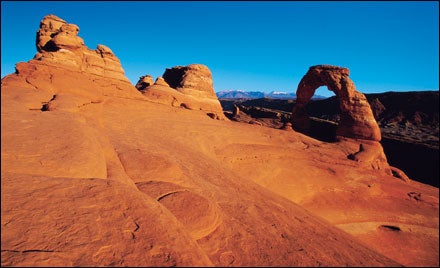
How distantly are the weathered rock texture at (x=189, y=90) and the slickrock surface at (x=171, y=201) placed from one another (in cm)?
774

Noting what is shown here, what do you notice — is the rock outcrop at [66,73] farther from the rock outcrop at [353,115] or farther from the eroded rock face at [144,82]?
the rock outcrop at [353,115]

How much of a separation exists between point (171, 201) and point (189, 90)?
2077 cm

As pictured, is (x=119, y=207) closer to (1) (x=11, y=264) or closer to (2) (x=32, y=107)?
(1) (x=11, y=264)

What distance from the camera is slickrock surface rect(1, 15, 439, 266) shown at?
3.03 meters

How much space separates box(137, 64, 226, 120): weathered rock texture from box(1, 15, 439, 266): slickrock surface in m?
7.74

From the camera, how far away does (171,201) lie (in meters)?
4.89

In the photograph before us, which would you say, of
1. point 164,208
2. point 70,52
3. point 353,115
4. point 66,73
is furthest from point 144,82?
point 164,208

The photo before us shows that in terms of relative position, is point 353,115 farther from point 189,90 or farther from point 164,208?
point 164,208

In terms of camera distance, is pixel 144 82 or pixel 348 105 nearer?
pixel 348 105

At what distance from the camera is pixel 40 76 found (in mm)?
13805

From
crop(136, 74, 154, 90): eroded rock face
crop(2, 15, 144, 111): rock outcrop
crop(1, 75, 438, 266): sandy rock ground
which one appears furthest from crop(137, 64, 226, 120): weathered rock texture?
crop(1, 75, 438, 266): sandy rock ground

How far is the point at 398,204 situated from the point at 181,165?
1116 cm

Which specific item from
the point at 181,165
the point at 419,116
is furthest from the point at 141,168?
the point at 419,116

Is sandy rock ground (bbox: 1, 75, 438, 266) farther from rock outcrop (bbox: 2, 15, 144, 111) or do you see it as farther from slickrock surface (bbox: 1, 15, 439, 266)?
rock outcrop (bbox: 2, 15, 144, 111)
